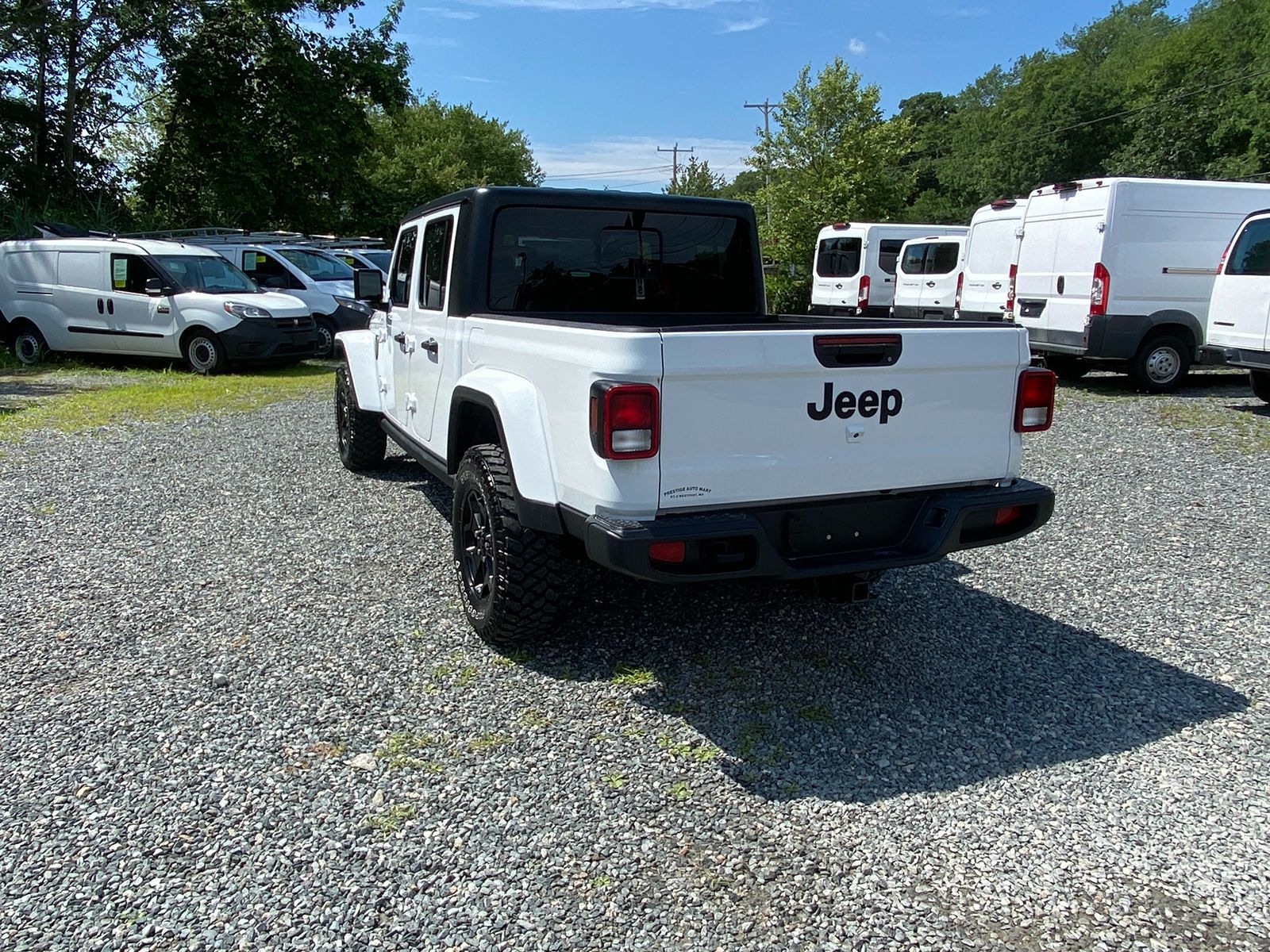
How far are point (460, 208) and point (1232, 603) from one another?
4.39 m

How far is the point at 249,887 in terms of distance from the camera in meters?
2.53

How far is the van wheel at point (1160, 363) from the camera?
37.5 feet

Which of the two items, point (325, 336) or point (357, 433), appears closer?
point (357, 433)

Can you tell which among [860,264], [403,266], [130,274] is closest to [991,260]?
[860,264]

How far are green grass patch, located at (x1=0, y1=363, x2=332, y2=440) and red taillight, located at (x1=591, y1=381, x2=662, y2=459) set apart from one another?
8312 mm

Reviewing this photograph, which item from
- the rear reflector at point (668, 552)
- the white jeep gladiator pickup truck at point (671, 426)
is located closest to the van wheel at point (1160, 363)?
the white jeep gladiator pickup truck at point (671, 426)

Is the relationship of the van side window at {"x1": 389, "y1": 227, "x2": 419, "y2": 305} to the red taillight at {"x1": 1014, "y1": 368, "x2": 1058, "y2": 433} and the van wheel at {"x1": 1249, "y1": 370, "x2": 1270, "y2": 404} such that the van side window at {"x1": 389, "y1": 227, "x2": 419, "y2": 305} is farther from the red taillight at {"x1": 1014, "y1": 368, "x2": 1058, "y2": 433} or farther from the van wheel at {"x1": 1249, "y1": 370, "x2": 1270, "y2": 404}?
the van wheel at {"x1": 1249, "y1": 370, "x2": 1270, "y2": 404}

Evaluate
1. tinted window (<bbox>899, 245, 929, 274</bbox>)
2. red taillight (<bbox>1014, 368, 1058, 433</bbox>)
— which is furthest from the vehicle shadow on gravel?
tinted window (<bbox>899, 245, 929, 274</bbox>)

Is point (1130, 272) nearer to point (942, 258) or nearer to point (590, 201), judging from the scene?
point (942, 258)

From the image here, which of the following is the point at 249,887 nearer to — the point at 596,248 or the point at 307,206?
the point at 596,248

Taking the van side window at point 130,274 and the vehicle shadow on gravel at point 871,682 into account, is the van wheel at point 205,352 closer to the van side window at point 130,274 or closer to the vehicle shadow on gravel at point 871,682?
the van side window at point 130,274

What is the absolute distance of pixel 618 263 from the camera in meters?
4.79

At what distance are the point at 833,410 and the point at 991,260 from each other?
11.3 m

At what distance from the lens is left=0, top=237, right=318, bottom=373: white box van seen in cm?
1338
